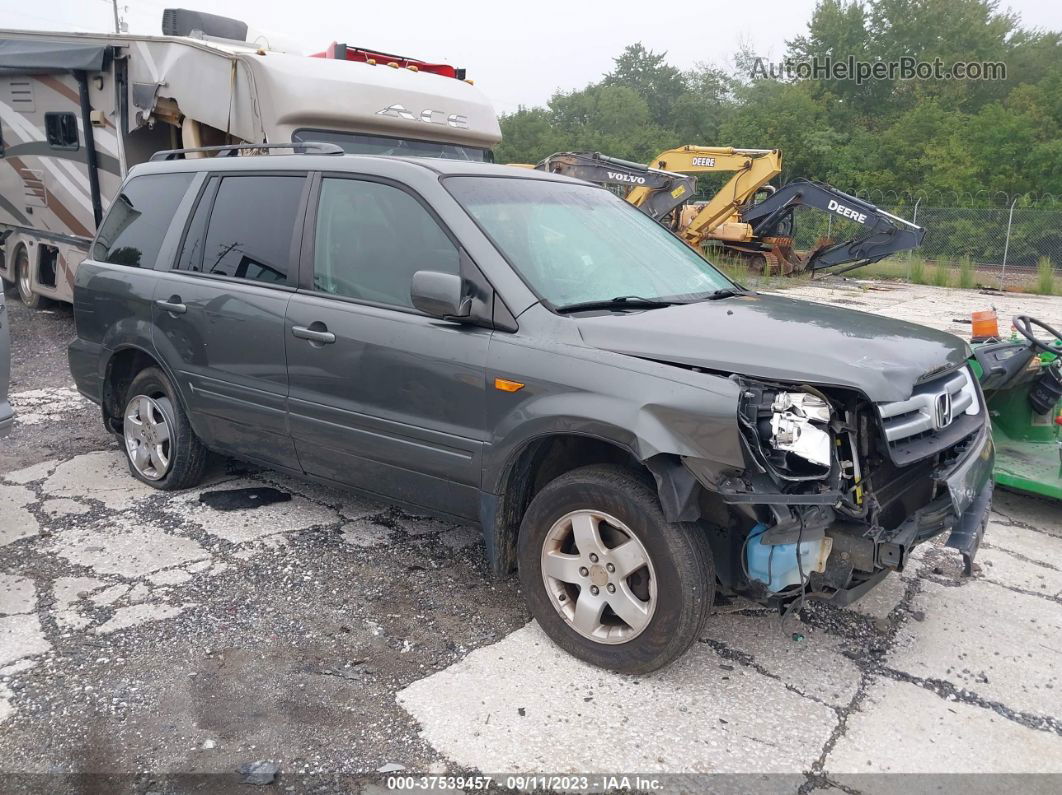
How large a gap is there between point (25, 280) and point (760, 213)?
14.6 m

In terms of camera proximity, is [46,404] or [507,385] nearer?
[507,385]

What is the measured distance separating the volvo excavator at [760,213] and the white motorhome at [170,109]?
7.05 metres

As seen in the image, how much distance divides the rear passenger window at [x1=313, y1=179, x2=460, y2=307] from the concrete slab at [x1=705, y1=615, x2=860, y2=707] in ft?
6.33

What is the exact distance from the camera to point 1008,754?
284 cm

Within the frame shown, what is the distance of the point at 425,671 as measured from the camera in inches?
128

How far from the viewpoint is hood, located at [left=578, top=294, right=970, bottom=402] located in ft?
9.52

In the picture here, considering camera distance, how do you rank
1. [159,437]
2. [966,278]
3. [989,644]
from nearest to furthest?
[989,644] → [159,437] → [966,278]

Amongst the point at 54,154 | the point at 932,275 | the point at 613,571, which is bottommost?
the point at 932,275

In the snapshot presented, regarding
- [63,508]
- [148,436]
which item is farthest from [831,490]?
[63,508]

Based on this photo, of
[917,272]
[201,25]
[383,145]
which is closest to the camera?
[383,145]

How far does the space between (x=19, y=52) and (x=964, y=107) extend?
39.9 metres

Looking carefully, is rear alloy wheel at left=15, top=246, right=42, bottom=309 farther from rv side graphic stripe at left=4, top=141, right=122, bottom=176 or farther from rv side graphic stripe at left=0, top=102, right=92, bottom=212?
rv side graphic stripe at left=0, top=102, right=92, bottom=212

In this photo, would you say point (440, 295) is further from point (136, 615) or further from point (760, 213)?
point (760, 213)

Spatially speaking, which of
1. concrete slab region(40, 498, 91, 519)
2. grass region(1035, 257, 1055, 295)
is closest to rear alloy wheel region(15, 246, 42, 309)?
concrete slab region(40, 498, 91, 519)
